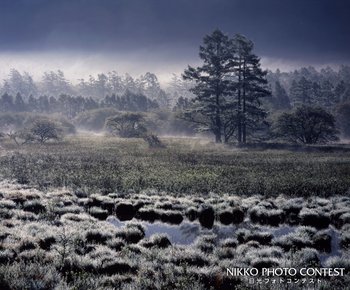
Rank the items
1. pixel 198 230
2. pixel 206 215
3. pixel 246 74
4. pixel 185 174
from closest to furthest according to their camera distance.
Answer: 1. pixel 198 230
2. pixel 206 215
3. pixel 185 174
4. pixel 246 74

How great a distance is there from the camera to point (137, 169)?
91.7ft

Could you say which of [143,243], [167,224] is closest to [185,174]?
[167,224]

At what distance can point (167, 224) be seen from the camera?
598 inches

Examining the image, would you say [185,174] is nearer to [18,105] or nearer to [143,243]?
[143,243]

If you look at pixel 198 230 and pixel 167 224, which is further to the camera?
pixel 167 224

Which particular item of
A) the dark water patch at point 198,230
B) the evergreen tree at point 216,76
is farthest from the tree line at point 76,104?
the dark water patch at point 198,230

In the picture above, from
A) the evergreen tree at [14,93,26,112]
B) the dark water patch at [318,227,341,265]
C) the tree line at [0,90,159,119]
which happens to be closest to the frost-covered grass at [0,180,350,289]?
the dark water patch at [318,227,341,265]

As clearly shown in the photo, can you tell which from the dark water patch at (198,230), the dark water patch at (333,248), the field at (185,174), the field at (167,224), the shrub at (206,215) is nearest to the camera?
the field at (167,224)

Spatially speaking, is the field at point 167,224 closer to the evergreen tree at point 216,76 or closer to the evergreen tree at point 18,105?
the evergreen tree at point 216,76

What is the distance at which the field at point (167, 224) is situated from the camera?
9.09 m

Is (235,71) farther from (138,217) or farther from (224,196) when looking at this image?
(138,217)

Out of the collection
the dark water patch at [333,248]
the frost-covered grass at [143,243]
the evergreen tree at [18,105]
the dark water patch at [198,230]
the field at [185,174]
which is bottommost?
the dark water patch at [198,230]

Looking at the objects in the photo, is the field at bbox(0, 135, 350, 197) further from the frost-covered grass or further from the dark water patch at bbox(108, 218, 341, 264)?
the dark water patch at bbox(108, 218, 341, 264)

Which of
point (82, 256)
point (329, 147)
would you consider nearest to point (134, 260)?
point (82, 256)
